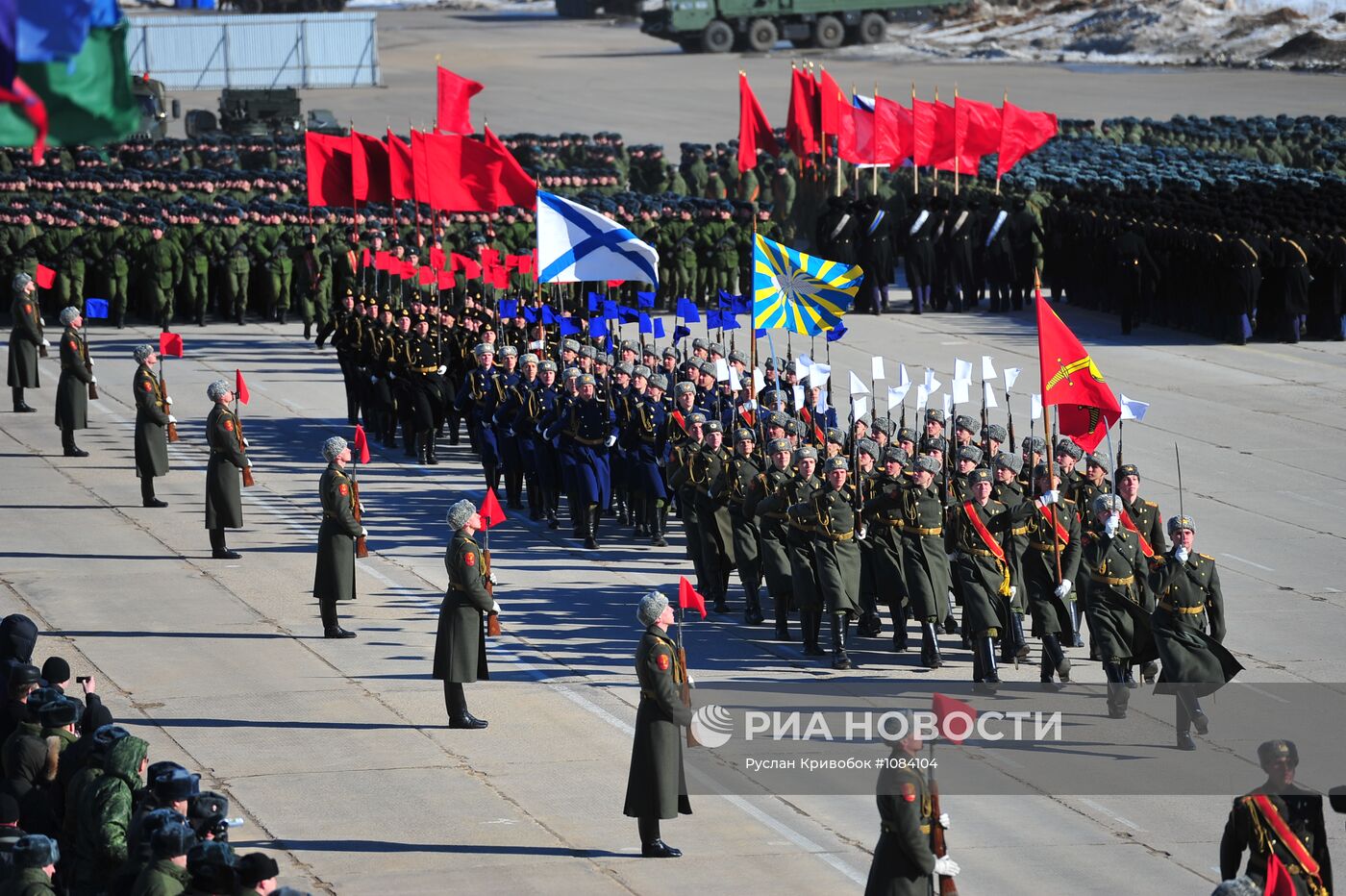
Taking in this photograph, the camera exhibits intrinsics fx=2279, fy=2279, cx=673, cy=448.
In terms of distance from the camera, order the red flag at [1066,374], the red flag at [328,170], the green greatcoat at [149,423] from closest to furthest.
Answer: the red flag at [1066,374], the green greatcoat at [149,423], the red flag at [328,170]

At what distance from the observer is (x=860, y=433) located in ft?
58.7

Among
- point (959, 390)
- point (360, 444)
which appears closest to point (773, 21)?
point (959, 390)

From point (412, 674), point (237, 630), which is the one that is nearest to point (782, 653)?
point (412, 674)

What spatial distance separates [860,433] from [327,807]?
6495 mm

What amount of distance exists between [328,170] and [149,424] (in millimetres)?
6278

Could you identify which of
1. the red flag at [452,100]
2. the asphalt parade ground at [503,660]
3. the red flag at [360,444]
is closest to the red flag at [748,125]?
the red flag at [452,100]

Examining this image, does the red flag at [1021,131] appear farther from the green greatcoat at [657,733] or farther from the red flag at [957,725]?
the green greatcoat at [657,733]

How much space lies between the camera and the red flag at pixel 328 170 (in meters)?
26.3

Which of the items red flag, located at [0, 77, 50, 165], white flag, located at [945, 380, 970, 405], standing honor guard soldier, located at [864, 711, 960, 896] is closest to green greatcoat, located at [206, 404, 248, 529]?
white flag, located at [945, 380, 970, 405]

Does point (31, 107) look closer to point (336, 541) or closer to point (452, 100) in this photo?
point (336, 541)

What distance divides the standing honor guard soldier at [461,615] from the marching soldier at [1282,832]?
5.75m

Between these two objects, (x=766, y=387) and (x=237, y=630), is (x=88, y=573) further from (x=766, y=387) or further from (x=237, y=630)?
(x=766, y=387)

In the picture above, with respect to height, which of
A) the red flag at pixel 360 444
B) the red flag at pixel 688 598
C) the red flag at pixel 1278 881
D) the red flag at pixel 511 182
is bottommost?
the red flag at pixel 1278 881

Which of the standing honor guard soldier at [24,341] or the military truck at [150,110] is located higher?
the military truck at [150,110]
